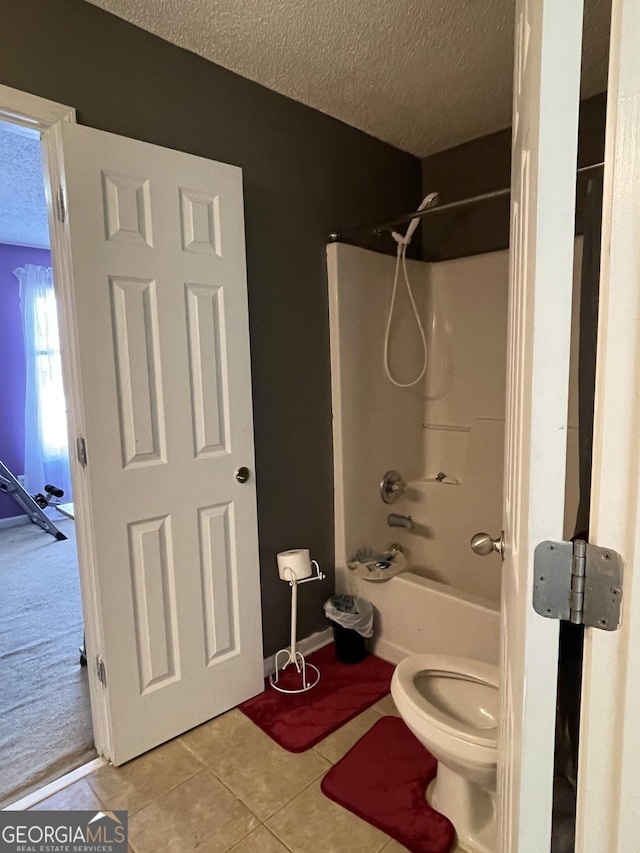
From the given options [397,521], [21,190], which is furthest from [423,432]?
[21,190]

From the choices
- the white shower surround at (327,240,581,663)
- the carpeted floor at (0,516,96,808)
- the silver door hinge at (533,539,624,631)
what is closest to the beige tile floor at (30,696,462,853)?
the carpeted floor at (0,516,96,808)

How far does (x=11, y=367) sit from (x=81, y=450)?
387 cm

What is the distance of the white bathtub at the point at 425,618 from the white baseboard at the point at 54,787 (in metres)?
1.19

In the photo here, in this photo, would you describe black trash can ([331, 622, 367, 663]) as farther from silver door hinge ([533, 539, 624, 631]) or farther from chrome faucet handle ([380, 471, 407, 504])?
silver door hinge ([533, 539, 624, 631])

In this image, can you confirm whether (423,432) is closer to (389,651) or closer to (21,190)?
(389,651)

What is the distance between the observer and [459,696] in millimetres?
1522

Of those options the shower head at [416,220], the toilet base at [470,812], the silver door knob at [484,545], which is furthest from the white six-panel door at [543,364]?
the shower head at [416,220]

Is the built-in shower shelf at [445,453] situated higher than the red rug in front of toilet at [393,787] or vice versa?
the built-in shower shelf at [445,453]

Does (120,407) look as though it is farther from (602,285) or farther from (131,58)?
(602,285)

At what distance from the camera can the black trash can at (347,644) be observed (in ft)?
7.19

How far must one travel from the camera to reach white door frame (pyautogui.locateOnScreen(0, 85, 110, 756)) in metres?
1.43

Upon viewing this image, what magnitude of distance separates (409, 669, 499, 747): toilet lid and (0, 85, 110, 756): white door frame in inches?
41.3

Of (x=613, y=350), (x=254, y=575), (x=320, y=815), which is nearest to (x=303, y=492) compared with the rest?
(x=254, y=575)

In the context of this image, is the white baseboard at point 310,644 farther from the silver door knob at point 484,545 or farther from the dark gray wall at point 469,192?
the dark gray wall at point 469,192
